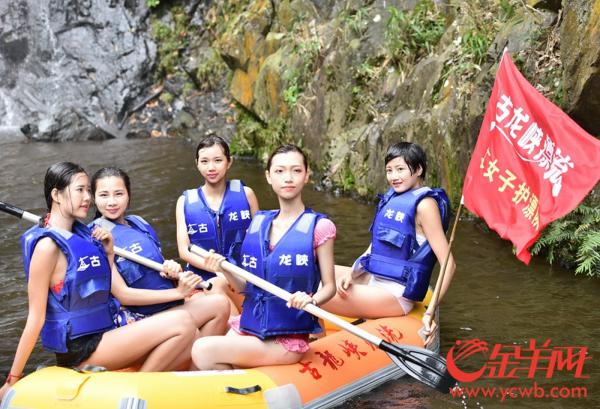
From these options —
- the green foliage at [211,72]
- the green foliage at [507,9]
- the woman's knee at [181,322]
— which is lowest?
the woman's knee at [181,322]

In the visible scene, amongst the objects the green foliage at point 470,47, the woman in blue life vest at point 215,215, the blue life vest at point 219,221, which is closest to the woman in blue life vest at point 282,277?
the woman in blue life vest at point 215,215

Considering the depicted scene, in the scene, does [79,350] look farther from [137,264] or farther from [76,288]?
[137,264]

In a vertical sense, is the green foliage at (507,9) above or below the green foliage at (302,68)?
above

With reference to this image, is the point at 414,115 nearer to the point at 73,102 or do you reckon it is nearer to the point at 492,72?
the point at 492,72

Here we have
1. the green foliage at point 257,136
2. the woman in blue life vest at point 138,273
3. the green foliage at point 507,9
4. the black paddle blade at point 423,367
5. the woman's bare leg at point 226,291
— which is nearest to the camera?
the black paddle blade at point 423,367

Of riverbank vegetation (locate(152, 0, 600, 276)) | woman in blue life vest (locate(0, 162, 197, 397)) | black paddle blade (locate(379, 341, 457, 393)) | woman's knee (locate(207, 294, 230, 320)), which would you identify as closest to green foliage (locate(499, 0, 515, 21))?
riverbank vegetation (locate(152, 0, 600, 276))

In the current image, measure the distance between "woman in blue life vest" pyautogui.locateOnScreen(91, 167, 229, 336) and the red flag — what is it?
166cm

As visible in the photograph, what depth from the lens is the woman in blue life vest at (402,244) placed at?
467 centimetres

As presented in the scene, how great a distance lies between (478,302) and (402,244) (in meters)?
1.62

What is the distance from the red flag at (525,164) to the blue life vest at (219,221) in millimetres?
1690

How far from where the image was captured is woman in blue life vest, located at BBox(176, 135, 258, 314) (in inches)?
196

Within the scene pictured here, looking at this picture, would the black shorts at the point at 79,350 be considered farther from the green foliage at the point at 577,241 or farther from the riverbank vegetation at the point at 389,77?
the riverbank vegetation at the point at 389,77

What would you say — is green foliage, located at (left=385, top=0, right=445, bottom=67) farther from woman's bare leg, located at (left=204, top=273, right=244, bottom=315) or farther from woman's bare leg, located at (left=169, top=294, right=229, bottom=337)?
woman's bare leg, located at (left=169, top=294, right=229, bottom=337)

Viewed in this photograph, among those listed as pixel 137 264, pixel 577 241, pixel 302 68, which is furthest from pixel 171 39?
pixel 137 264
